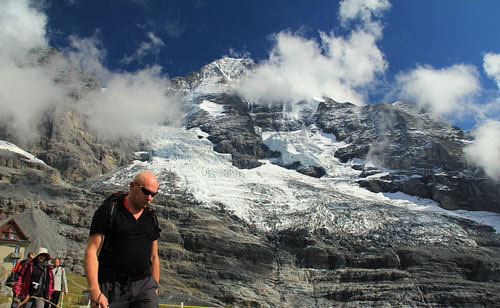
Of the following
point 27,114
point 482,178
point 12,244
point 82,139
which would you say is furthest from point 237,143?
point 12,244

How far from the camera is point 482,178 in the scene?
141625 mm

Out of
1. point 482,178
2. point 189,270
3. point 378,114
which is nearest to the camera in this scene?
point 189,270

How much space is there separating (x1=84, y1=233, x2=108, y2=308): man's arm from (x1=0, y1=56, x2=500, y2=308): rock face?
161 feet

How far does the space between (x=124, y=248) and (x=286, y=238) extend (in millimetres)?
94464

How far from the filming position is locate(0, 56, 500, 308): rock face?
77.0 metres

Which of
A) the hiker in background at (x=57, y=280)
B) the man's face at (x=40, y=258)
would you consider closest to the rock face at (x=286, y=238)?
the hiker in background at (x=57, y=280)

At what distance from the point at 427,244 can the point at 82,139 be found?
115 m

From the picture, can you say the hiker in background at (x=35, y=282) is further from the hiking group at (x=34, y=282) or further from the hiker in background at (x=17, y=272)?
the hiker in background at (x=17, y=272)

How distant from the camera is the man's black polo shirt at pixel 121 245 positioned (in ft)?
17.9

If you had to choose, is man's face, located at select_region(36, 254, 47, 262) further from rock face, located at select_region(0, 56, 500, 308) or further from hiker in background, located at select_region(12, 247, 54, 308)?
rock face, located at select_region(0, 56, 500, 308)

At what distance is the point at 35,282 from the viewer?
32.8 ft

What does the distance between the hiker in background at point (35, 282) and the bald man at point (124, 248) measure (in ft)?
18.2

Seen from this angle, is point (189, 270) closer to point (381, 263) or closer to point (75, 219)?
point (75, 219)

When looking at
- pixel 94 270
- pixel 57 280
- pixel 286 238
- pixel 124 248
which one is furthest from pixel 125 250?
pixel 286 238
